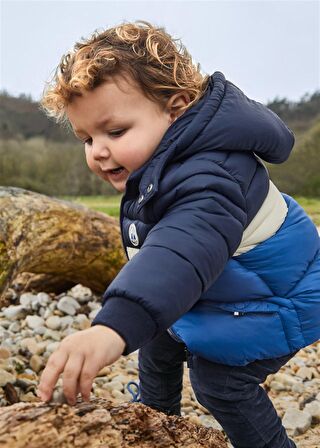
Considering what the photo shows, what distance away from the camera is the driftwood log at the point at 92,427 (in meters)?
1.30

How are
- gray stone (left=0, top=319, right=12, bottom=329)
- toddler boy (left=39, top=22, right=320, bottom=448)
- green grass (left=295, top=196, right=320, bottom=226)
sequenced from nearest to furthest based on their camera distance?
toddler boy (left=39, top=22, right=320, bottom=448), gray stone (left=0, top=319, right=12, bottom=329), green grass (left=295, top=196, right=320, bottom=226)

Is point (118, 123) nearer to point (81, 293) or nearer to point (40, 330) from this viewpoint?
point (40, 330)

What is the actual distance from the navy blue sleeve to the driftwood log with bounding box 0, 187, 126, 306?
185 cm

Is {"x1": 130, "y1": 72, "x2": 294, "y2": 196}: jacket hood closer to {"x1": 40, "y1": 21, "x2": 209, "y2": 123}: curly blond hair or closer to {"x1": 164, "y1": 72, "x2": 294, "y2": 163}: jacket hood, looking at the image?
{"x1": 164, "y1": 72, "x2": 294, "y2": 163}: jacket hood

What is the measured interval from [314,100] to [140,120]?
46.4ft

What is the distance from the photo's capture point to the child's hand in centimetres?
128

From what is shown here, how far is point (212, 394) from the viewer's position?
6.81ft

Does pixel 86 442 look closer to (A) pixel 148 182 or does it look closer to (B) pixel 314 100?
(A) pixel 148 182

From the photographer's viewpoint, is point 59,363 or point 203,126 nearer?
point 59,363

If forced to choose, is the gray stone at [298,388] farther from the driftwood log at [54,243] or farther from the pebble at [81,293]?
the pebble at [81,293]

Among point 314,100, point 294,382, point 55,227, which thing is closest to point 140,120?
point 55,227

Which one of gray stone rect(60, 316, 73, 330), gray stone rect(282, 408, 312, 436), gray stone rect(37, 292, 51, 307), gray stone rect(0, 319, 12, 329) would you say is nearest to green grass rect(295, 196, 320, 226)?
gray stone rect(37, 292, 51, 307)

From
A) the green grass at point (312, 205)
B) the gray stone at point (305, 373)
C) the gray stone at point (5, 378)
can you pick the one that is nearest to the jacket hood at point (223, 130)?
the gray stone at point (5, 378)

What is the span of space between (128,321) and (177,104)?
3.29 feet
